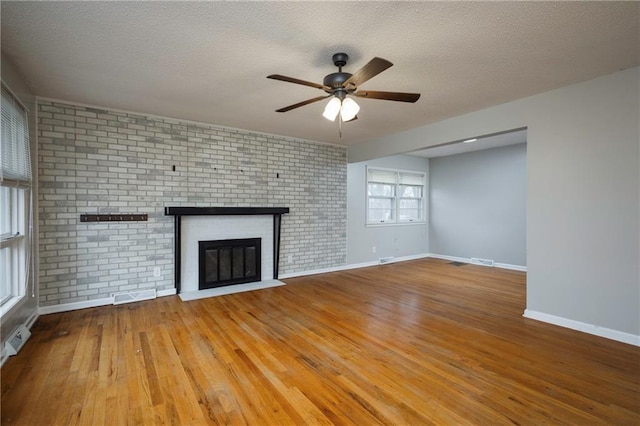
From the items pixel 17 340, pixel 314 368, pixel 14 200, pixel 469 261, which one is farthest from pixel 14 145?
pixel 469 261

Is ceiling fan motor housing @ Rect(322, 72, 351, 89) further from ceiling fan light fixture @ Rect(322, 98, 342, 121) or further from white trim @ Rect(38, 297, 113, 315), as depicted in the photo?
white trim @ Rect(38, 297, 113, 315)

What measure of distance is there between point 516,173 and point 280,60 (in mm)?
5626

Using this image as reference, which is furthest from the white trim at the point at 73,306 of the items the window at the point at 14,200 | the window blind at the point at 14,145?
the window blind at the point at 14,145

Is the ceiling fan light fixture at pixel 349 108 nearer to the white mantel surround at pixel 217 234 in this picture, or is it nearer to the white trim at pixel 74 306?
the white mantel surround at pixel 217 234

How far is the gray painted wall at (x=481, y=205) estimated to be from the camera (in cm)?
604

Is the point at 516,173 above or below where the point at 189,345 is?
above

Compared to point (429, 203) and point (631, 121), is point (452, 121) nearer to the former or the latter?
point (631, 121)

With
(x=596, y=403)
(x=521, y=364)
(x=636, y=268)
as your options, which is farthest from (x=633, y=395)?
(x=636, y=268)

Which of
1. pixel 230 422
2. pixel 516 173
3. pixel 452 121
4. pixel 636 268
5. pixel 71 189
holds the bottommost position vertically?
pixel 230 422

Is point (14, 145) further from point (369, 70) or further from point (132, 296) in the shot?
point (369, 70)

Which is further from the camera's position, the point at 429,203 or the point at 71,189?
the point at 429,203

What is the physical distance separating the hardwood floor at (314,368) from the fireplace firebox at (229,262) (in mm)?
777

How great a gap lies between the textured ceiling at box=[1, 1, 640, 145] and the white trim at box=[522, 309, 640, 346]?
2.45 metres

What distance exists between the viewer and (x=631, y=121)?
2.72 m
